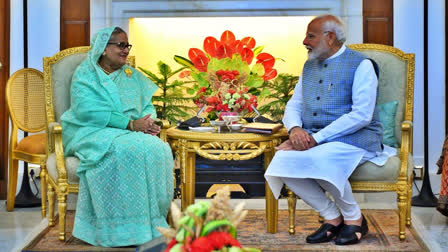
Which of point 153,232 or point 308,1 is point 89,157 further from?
point 308,1

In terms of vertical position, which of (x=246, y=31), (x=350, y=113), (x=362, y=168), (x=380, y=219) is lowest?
(x=380, y=219)

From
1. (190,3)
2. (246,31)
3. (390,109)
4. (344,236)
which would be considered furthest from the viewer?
(246,31)

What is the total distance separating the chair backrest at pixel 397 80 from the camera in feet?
16.4

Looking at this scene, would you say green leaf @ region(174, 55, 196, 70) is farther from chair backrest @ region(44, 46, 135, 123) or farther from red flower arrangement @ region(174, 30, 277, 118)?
chair backrest @ region(44, 46, 135, 123)

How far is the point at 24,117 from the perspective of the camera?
575 cm

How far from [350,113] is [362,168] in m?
Result: 0.34

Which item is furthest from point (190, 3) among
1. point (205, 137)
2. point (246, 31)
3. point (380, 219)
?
point (380, 219)

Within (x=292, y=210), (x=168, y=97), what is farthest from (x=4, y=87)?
(x=292, y=210)

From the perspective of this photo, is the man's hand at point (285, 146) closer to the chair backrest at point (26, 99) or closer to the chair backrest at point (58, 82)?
the chair backrest at point (58, 82)

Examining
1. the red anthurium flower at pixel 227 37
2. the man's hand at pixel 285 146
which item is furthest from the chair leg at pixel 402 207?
the red anthurium flower at pixel 227 37

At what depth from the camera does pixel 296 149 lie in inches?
177

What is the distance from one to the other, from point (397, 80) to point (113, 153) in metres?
1.98

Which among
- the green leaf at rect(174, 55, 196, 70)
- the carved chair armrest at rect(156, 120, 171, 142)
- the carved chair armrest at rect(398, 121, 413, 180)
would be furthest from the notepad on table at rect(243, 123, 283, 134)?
the green leaf at rect(174, 55, 196, 70)

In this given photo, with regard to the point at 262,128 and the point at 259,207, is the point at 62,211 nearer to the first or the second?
the point at 262,128
